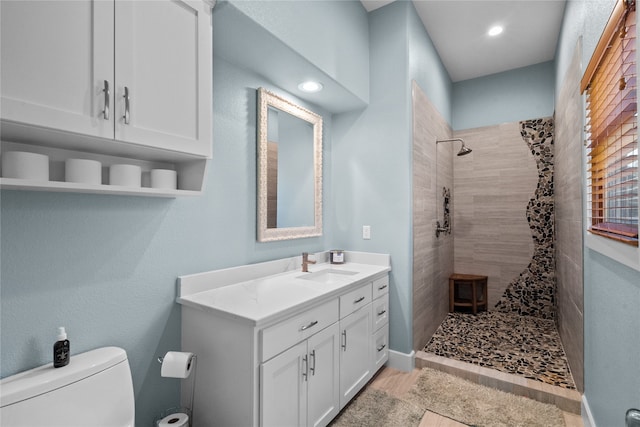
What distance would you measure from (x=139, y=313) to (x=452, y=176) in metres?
3.76

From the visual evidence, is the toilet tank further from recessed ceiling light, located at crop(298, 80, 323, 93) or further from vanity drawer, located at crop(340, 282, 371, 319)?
recessed ceiling light, located at crop(298, 80, 323, 93)

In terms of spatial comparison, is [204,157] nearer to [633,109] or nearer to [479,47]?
[633,109]

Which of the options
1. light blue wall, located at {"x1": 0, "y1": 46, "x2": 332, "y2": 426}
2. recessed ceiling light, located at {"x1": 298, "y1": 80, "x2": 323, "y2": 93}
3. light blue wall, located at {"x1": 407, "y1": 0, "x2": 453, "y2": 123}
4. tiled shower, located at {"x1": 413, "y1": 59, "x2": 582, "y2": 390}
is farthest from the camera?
tiled shower, located at {"x1": 413, "y1": 59, "x2": 582, "y2": 390}

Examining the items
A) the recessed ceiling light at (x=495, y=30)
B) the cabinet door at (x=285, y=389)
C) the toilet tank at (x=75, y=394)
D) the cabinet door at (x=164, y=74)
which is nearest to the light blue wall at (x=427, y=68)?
the recessed ceiling light at (x=495, y=30)

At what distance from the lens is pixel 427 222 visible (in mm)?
2975

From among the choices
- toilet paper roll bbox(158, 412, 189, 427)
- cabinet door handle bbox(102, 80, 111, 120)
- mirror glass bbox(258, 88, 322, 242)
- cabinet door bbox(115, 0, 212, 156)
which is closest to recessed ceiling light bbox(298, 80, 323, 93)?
mirror glass bbox(258, 88, 322, 242)

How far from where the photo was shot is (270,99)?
2182 millimetres

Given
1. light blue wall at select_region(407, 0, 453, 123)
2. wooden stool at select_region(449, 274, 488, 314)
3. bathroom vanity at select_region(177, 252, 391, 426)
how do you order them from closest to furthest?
bathroom vanity at select_region(177, 252, 391, 426) → light blue wall at select_region(407, 0, 453, 123) → wooden stool at select_region(449, 274, 488, 314)

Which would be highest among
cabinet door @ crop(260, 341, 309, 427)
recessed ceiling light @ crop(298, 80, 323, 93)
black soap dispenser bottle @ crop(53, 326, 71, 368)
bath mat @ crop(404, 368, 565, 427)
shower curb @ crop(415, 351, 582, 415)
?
Answer: recessed ceiling light @ crop(298, 80, 323, 93)

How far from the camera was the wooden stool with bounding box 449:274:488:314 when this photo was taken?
3.70m

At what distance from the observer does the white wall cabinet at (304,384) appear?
1397mm

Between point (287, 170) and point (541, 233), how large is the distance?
316cm

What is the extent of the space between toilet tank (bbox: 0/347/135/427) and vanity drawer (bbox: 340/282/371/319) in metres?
1.14

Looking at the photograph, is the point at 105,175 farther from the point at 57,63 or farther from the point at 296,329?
the point at 296,329
